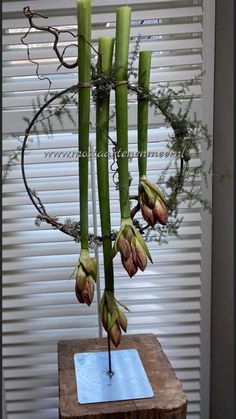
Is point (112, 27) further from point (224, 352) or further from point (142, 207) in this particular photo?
point (224, 352)

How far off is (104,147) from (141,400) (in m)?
0.49

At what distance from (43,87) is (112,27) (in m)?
0.24

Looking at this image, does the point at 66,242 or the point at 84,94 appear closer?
the point at 84,94

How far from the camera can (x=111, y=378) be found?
3.28ft

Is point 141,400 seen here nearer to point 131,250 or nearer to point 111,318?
point 111,318

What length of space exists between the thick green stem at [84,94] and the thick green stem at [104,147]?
0.03 metres

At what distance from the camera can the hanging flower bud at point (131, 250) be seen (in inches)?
32.5

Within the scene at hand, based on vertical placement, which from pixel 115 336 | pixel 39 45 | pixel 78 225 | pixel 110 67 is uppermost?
pixel 39 45

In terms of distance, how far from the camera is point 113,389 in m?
0.96

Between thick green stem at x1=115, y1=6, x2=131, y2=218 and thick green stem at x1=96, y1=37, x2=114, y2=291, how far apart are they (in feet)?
0.08

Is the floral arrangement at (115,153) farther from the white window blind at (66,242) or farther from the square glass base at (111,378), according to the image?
the white window blind at (66,242)

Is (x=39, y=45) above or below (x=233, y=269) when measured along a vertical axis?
above

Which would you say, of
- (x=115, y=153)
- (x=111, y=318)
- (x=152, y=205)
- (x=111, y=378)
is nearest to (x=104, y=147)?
(x=115, y=153)

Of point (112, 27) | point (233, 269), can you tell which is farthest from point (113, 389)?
point (112, 27)
